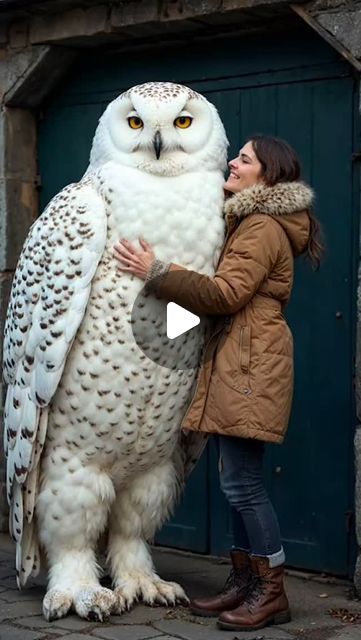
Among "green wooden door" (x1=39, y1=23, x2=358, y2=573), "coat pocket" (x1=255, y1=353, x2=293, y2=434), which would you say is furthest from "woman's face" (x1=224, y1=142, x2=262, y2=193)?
"green wooden door" (x1=39, y1=23, x2=358, y2=573)

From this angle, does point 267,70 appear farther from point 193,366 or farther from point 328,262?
point 193,366

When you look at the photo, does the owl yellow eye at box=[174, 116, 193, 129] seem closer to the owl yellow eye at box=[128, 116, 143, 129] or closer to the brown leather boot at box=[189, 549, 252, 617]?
the owl yellow eye at box=[128, 116, 143, 129]

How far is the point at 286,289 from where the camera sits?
5137 mm

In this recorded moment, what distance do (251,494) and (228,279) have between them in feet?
2.74

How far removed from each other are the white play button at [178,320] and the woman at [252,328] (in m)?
0.08

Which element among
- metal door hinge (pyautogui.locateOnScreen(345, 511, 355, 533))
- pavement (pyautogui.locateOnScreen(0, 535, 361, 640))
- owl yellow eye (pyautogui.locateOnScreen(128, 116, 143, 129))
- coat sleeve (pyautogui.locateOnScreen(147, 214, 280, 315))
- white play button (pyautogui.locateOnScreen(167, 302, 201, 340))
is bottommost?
pavement (pyautogui.locateOnScreen(0, 535, 361, 640))

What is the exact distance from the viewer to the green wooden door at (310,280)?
19.7 ft

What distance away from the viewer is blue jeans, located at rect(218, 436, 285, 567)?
200 inches

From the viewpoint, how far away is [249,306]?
507 cm

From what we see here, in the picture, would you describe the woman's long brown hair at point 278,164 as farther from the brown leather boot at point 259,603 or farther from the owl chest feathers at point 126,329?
the brown leather boot at point 259,603

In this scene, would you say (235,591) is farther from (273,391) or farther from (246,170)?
(246,170)

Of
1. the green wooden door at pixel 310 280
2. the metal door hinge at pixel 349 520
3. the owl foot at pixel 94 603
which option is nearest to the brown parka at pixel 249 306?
the owl foot at pixel 94 603

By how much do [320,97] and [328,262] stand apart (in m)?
0.75

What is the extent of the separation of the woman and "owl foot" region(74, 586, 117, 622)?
459mm
